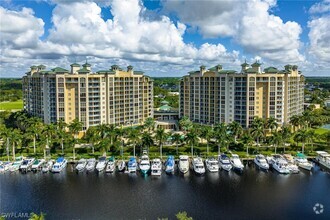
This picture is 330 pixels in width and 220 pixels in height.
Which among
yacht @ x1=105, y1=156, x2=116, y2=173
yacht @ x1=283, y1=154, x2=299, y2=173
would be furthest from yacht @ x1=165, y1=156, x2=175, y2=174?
yacht @ x1=283, y1=154, x2=299, y2=173

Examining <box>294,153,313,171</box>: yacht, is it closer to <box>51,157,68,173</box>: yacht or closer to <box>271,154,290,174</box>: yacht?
<box>271,154,290,174</box>: yacht

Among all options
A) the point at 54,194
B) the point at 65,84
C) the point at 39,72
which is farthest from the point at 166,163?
the point at 39,72

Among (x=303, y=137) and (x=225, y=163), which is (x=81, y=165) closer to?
(x=225, y=163)

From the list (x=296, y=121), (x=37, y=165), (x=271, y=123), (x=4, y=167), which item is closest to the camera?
(x=4, y=167)

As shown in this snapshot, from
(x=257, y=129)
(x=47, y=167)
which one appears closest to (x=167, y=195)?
(x=47, y=167)

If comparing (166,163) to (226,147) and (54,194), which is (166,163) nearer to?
(226,147)
